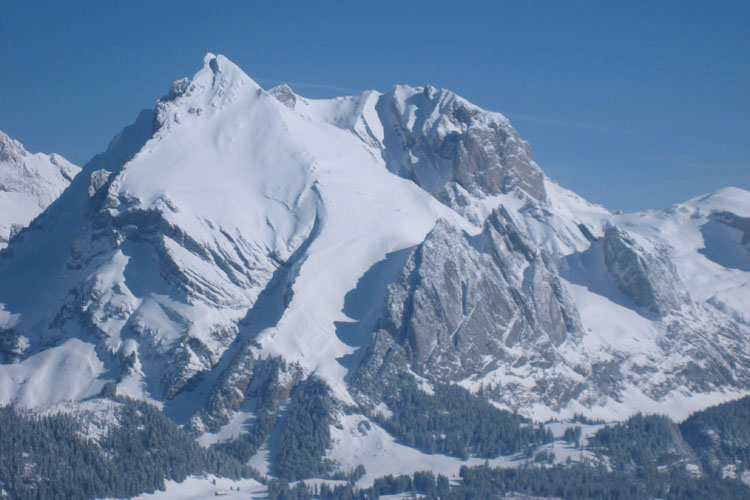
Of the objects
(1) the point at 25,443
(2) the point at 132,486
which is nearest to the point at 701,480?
(2) the point at 132,486

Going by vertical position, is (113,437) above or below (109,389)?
below

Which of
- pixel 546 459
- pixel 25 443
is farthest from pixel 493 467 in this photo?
pixel 25 443

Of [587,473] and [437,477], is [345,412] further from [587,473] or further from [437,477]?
[587,473]

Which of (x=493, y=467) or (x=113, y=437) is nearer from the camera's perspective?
(x=113, y=437)

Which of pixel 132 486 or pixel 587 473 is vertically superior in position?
pixel 587 473

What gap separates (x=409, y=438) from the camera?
19650cm

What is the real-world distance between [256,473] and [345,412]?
21.8m

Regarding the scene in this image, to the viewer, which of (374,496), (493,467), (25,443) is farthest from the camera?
(493,467)

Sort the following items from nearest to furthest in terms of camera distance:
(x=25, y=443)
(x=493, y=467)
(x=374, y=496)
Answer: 1. (x=25, y=443)
2. (x=374, y=496)
3. (x=493, y=467)

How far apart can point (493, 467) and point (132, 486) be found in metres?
56.1

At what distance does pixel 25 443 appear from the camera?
15912cm

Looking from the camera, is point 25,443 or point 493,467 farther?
point 493,467

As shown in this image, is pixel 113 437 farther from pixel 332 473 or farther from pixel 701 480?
pixel 701 480

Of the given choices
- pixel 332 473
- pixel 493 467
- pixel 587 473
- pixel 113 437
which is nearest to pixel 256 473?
pixel 332 473
